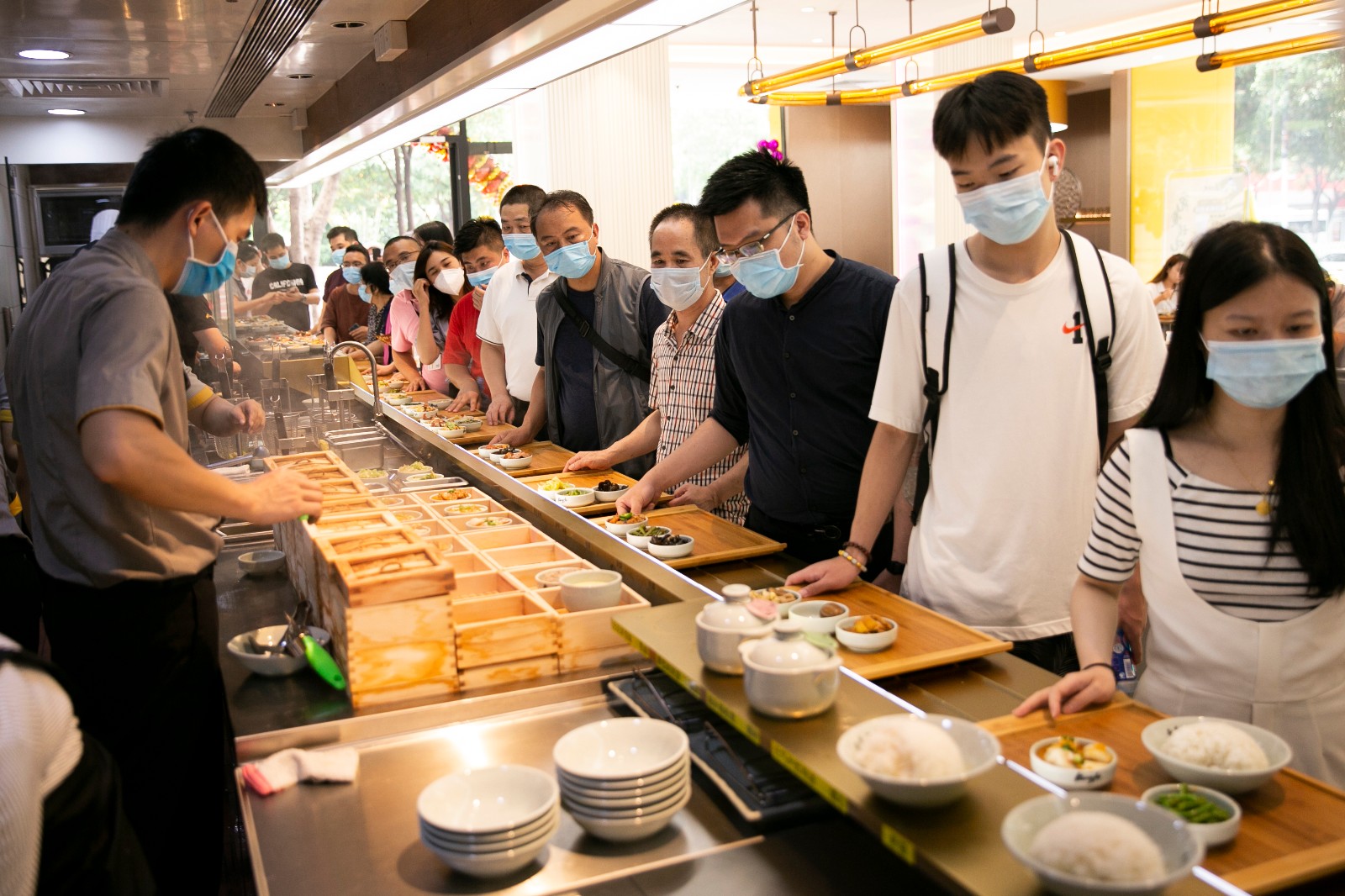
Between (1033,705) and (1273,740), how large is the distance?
32 cm

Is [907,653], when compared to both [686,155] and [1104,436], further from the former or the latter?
[686,155]

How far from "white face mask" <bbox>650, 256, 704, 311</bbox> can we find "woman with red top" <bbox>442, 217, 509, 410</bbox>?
7.39 feet

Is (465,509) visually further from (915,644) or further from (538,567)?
(915,644)

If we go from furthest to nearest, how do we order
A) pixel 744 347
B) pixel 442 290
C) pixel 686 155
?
pixel 686 155
pixel 442 290
pixel 744 347

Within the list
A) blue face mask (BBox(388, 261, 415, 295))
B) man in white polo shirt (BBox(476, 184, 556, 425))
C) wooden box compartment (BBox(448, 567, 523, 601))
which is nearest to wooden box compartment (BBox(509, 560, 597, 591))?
wooden box compartment (BBox(448, 567, 523, 601))

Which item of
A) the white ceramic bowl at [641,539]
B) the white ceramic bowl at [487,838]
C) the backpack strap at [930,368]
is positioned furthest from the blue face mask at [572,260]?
the white ceramic bowl at [487,838]

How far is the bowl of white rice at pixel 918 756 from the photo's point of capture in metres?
1.21

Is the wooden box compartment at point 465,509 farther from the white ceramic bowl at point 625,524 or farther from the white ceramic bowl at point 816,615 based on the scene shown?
the white ceramic bowl at point 816,615

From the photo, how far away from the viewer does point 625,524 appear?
2.78m

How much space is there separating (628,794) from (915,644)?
65 cm

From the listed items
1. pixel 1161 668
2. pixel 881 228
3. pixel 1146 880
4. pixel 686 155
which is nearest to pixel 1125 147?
pixel 881 228

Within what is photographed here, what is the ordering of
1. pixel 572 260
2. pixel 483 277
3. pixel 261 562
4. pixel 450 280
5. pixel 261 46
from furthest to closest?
pixel 450 280 < pixel 483 277 < pixel 261 46 < pixel 572 260 < pixel 261 562

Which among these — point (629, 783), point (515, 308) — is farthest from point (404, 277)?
point (629, 783)

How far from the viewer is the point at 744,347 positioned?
116 inches
